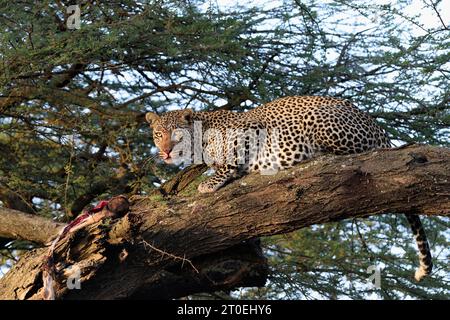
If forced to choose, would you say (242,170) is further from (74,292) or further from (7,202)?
(7,202)

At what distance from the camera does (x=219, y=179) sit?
23.9 feet

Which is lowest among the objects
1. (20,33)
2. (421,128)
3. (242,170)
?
(242,170)

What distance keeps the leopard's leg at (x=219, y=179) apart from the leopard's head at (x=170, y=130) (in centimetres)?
53

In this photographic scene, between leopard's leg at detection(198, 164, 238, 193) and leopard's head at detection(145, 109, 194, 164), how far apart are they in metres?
0.53

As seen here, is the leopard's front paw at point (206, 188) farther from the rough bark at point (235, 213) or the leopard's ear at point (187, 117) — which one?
the leopard's ear at point (187, 117)

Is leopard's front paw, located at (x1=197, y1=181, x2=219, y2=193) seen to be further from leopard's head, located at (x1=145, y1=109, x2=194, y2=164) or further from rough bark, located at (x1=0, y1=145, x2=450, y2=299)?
leopard's head, located at (x1=145, y1=109, x2=194, y2=164)

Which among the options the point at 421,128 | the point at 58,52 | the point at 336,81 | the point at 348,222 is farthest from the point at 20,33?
the point at 348,222

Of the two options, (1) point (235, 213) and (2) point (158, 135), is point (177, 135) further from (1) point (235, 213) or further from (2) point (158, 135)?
(1) point (235, 213)

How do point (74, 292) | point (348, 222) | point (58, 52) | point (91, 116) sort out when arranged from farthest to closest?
point (348, 222) < point (91, 116) < point (58, 52) < point (74, 292)

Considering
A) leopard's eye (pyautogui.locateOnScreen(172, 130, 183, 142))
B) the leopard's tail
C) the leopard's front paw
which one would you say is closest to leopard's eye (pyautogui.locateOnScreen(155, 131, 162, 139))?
leopard's eye (pyautogui.locateOnScreen(172, 130, 183, 142))

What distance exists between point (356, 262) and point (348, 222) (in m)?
0.94

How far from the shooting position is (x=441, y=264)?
1064 cm

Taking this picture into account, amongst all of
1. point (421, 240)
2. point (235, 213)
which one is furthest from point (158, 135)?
point (421, 240)

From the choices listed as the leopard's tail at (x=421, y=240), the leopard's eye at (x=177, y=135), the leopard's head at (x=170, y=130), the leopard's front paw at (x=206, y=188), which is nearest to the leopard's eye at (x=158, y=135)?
the leopard's head at (x=170, y=130)
